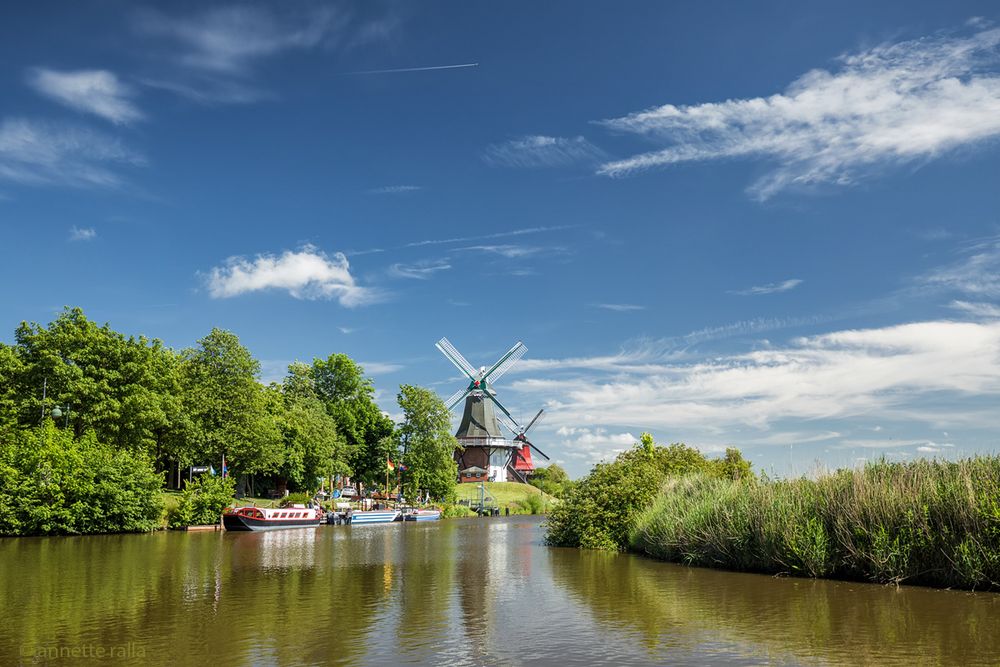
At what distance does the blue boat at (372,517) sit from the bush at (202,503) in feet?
45.6

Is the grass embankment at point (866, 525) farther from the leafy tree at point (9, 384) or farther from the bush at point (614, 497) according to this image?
the leafy tree at point (9, 384)

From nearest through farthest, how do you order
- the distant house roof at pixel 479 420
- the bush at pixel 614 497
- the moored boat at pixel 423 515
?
the bush at pixel 614 497
the moored boat at pixel 423 515
the distant house roof at pixel 479 420

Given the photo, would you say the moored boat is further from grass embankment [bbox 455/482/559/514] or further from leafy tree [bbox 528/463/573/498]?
leafy tree [bbox 528/463/573/498]

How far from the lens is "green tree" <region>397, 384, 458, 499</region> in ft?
281

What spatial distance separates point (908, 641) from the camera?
1437 cm

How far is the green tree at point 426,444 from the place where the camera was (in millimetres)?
85688

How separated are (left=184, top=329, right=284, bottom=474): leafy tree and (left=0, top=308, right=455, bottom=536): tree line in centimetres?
9

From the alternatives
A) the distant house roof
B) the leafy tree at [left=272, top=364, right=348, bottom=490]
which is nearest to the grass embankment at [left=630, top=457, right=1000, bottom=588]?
the leafy tree at [left=272, top=364, right=348, bottom=490]

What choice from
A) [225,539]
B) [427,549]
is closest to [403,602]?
[427,549]

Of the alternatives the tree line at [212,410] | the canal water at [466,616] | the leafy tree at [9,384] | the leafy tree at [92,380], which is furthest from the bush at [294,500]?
the canal water at [466,616]

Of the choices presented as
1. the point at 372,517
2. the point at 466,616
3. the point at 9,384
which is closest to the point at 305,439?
the point at 372,517

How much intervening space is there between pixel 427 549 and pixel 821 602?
23267 millimetres

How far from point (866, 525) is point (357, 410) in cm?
7351

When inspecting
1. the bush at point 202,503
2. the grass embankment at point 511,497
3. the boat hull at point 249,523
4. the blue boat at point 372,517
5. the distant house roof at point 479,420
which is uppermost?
the distant house roof at point 479,420
